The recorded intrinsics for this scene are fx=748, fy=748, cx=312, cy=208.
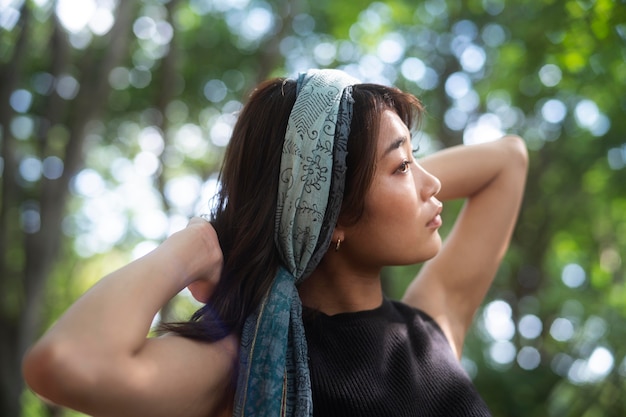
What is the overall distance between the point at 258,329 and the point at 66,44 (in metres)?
6.86

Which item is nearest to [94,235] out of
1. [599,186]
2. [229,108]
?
[229,108]

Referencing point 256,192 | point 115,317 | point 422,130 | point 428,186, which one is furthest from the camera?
point 422,130

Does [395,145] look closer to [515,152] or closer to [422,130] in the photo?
[515,152]

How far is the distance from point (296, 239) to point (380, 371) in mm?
405

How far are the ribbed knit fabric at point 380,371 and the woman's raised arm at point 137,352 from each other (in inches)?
9.5

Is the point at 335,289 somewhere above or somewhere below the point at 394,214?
below

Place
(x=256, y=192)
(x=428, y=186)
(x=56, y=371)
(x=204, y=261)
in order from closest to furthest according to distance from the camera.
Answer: (x=56, y=371) < (x=204, y=261) < (x=256, y=192) < (x=428, y=186)

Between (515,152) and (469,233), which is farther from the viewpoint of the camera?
(515,152)

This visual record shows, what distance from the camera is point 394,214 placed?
1.93 meters

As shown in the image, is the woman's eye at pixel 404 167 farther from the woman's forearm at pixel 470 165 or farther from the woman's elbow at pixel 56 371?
the woman's elbow at pixel 56 371

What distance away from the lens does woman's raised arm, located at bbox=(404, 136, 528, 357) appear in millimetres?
2385

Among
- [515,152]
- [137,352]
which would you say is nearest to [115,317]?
[137,352]

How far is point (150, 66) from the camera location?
11188mm

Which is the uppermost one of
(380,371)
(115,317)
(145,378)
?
(115,317)
